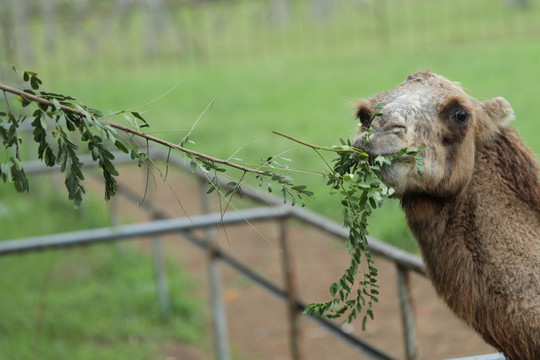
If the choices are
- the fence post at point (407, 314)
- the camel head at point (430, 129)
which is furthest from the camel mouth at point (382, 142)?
the fence post at point (407, 314)

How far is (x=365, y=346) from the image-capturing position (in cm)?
432

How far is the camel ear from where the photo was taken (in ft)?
11.7

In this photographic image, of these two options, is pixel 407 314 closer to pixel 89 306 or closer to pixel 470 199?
pixel 470 199

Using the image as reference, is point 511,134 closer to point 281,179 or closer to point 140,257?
point 281,179

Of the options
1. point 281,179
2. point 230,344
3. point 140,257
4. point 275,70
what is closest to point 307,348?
point 230,344

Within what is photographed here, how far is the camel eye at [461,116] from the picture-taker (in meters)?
3.46

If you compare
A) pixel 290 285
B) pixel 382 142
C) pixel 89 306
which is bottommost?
pixel 89 306

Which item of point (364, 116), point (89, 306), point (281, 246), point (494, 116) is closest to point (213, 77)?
point (89, 306)

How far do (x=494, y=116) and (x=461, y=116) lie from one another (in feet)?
0.63

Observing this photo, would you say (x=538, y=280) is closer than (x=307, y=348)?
Yes

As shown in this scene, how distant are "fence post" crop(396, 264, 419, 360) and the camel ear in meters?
0.88

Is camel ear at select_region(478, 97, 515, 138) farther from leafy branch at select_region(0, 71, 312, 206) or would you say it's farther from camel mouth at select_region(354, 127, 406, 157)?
leafy branch at select_region(0, 71, 312, 206)

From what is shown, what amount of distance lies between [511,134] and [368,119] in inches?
25.3

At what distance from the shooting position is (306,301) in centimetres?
724
